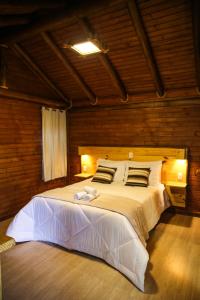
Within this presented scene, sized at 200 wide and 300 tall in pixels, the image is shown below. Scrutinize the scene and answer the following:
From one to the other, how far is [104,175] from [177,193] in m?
1.28

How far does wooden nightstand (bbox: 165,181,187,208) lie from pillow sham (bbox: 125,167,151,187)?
451 millimetres

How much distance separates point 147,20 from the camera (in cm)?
280

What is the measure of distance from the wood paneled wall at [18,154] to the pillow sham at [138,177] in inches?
75.3

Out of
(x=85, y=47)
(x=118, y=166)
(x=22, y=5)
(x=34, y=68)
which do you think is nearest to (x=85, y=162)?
(x=118, y=166)

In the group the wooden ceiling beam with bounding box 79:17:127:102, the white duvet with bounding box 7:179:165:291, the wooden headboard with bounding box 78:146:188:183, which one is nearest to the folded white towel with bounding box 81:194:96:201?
the white duvet with bounding box 7:179:165:291

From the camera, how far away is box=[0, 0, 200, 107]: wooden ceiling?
2623 mm

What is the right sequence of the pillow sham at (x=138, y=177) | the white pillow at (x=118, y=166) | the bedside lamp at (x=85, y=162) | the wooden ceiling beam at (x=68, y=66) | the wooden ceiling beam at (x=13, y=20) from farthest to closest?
the bedside lamp at (x=85, y=162)
the white pillow at (x=118, y=166)
the pillow sham at (x=138, y=177)
the wooden ceiling beam at (x=68, y=66)
the wooden ceiling beam at (x=13, y=20)

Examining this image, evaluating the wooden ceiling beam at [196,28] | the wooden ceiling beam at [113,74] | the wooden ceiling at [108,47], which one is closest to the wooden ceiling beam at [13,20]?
the wooden ceiling at [108,47]

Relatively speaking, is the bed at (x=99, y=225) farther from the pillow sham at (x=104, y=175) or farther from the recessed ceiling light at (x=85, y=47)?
the recessed ceiling light at (x=85, y=47)

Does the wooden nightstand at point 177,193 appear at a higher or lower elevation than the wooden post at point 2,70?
lower

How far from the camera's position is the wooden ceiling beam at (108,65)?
2948 millimetres

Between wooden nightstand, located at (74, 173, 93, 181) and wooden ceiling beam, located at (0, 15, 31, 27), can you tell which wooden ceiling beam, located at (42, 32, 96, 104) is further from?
wooden nightstand, located at (74, 173, 93, 181)

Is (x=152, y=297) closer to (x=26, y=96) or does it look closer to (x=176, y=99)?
(x=176, y=99)

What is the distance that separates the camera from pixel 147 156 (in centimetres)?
425
